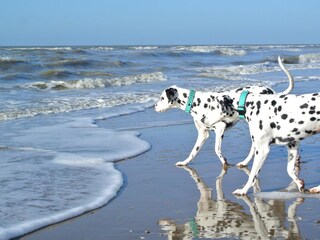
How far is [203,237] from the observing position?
5480 millimetres

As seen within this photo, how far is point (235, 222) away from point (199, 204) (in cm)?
85

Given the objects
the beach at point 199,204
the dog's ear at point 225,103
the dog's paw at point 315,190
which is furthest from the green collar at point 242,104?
the dog's ear at point 225,103

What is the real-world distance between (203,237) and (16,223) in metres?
1.87

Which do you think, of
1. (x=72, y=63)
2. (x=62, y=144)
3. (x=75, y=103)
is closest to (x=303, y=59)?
(x=72, y=63)

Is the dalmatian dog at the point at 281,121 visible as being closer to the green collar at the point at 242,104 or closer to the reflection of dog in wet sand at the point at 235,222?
the green collar at the point at 242,104

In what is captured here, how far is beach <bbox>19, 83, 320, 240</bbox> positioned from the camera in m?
5.68

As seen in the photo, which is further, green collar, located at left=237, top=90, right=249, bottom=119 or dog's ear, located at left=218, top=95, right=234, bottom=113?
dog's ear, located at left=218, top=95, right=234, bottom=113

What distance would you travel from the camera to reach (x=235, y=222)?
19.6ft

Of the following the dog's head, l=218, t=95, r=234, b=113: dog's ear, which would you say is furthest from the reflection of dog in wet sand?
the dog's head

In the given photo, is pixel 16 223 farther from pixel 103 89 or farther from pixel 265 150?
pixel 103 89

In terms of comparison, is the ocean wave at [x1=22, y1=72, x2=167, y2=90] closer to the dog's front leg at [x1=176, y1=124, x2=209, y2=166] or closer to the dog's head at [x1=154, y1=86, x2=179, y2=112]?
the dog's head at [x1=154, y1=86, x2=179, y2=112]

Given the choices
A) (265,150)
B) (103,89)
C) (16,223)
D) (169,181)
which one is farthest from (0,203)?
(103,89)

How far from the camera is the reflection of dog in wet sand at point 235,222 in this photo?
5566 mm

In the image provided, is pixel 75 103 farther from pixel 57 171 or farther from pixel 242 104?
pixel 242 104
